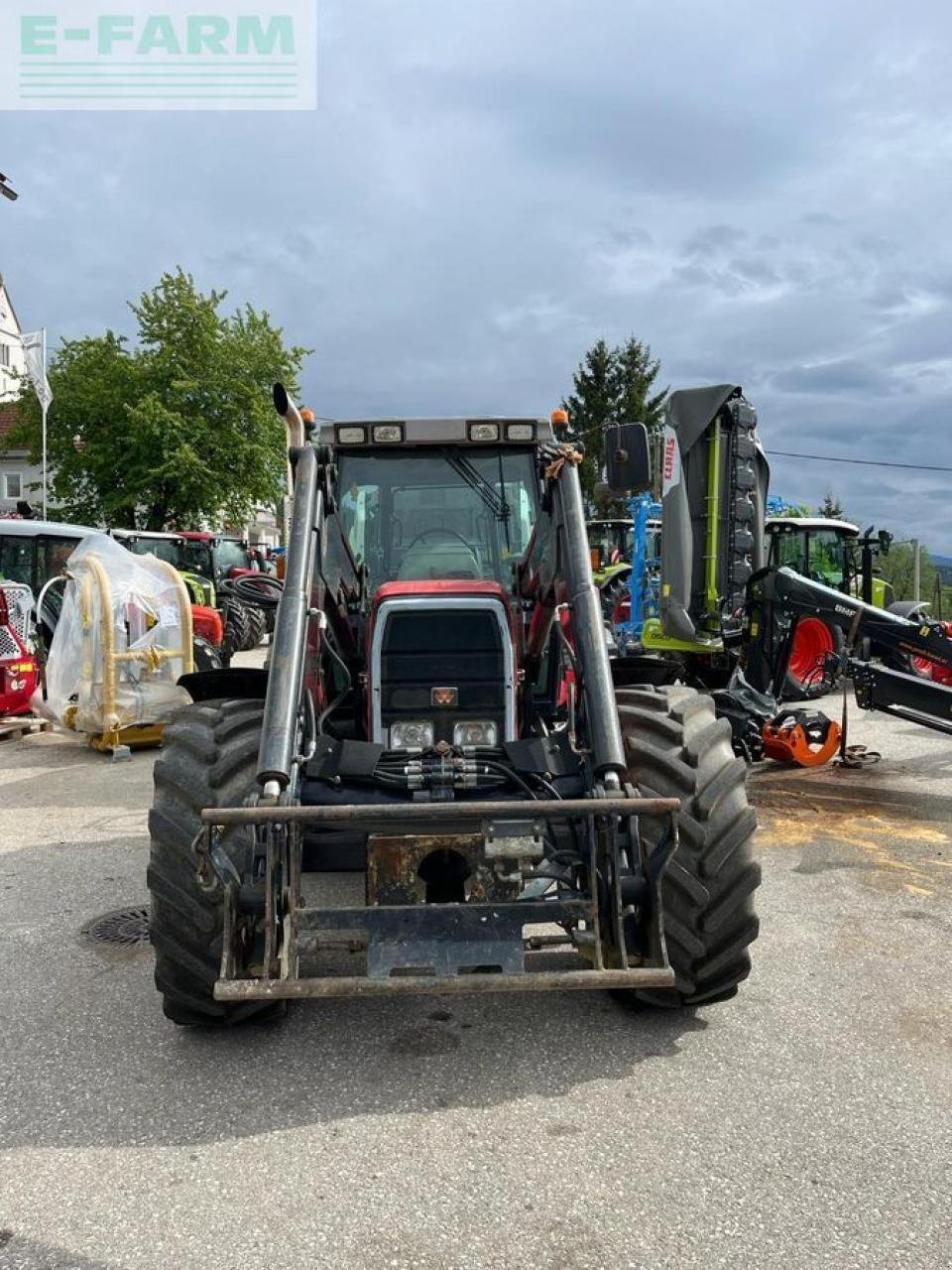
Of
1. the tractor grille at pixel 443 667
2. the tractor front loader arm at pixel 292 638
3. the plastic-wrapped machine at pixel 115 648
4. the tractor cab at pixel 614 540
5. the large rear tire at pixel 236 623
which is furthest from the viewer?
the tractor cab at pixel 614 540

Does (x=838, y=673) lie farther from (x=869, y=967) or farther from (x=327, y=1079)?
(x=327, y=1079)

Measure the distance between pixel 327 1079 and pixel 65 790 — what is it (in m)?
5.39

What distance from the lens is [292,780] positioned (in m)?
3.50


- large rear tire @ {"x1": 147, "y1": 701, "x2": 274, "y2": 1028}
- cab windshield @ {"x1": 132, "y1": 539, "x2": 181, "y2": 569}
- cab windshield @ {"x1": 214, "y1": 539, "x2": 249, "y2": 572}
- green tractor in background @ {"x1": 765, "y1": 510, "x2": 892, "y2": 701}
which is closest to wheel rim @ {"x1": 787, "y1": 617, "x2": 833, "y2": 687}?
green tractor in background @ {"x1": 765, "y1": 510, "x2": 892, "y2": 701}

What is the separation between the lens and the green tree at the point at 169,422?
28.5m

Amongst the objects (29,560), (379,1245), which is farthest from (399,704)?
(29,560)

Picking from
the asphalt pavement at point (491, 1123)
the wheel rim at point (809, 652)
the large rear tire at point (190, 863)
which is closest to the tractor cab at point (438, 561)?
the large rear tire at point (190, 863)

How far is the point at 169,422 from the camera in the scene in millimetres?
27828

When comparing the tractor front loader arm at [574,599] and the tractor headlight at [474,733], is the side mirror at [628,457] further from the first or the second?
the tractor headlight at [474,733]

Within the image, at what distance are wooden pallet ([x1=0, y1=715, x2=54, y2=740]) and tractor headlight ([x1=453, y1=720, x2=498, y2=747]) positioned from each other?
292 inches

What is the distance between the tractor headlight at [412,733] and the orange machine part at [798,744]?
4.47 m

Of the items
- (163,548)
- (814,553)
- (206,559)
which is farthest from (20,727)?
(814,553)

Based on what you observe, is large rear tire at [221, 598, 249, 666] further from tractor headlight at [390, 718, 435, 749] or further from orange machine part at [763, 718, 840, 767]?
tractor headlight at [390, 718, 435, 749]

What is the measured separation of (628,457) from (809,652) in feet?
24.7
